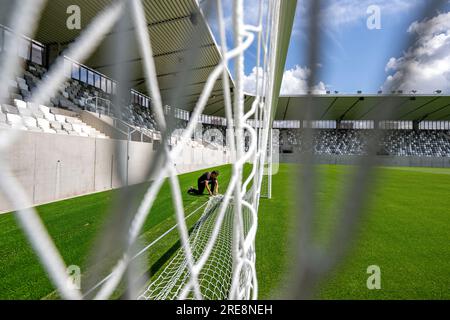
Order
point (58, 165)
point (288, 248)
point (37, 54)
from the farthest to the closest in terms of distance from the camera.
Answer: point (37, 54)
point (58, 165)
point (288, 248)

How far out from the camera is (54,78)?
0.46m

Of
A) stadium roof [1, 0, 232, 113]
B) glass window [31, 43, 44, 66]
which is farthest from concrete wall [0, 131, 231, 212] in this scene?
glass window [31, 43, 44, 66]

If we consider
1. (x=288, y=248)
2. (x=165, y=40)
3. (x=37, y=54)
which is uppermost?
(x=37, y=54)

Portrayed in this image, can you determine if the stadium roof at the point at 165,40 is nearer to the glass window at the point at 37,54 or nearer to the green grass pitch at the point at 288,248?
the green grass pitch at the point at 288,248

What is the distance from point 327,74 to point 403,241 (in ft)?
9.19

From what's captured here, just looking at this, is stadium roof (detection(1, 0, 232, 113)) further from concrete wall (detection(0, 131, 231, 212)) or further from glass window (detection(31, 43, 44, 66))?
concrete wall (detection(0, 131, 231, 212))

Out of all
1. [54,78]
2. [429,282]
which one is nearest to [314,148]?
[54,78]

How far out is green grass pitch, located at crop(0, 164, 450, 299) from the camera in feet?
4.86

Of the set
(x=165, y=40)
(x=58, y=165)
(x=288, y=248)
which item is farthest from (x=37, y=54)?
(x=288, y=248)

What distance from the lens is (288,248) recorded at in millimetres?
2199

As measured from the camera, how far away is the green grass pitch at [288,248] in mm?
1482

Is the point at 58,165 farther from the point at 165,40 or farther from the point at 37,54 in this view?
the point at 37,54

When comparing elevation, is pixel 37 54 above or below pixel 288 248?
above

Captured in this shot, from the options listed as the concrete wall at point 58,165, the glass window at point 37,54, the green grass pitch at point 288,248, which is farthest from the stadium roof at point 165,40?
the concrete wall at point 58,165
